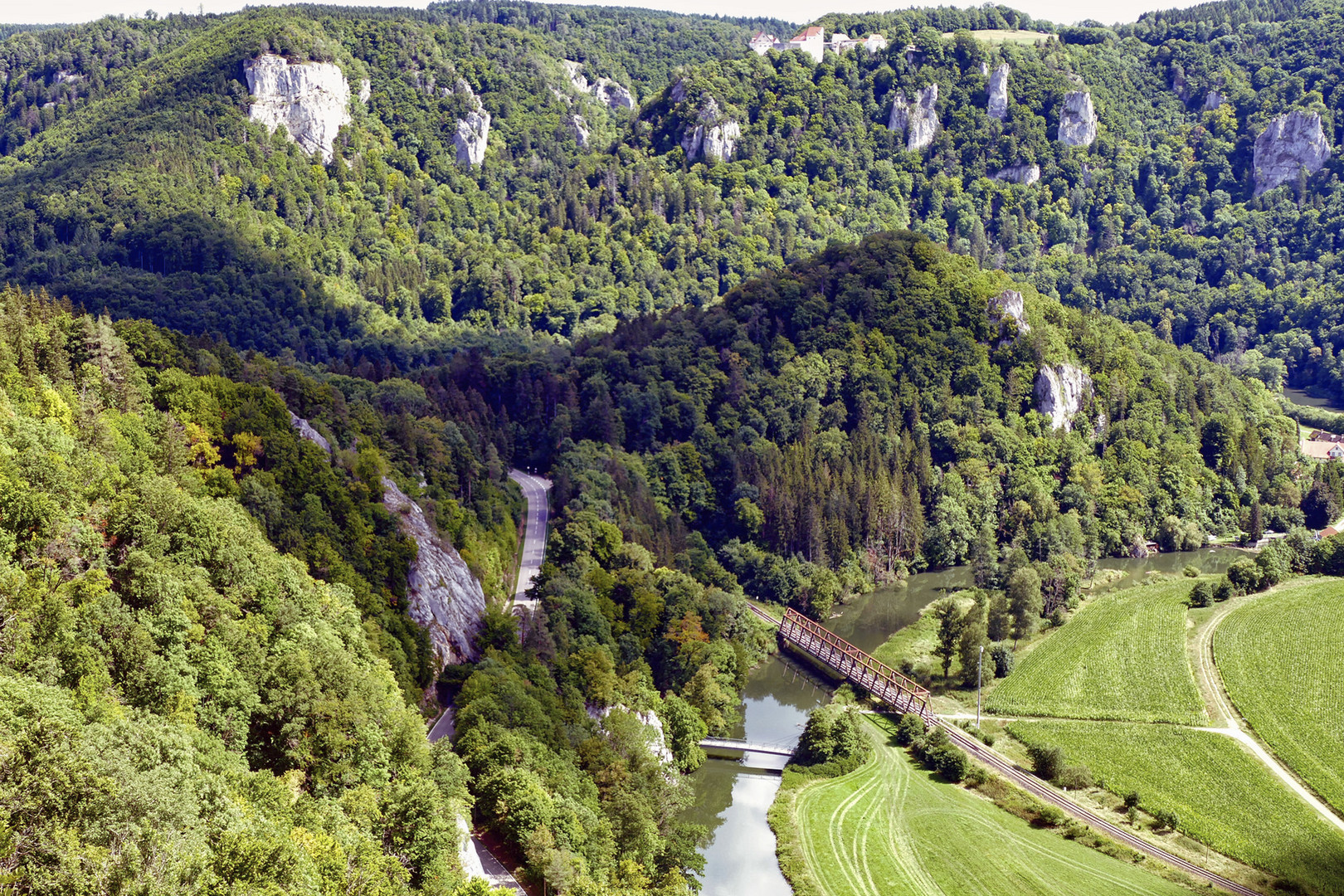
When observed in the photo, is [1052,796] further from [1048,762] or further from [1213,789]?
[1213,789]

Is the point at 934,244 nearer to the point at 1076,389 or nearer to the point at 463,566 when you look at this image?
the point at 1076,389

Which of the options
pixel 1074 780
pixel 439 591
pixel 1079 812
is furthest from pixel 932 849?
pixel 439 591

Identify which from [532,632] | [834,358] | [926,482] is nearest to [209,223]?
[834,358]

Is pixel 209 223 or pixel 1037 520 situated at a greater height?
pixel 209 223

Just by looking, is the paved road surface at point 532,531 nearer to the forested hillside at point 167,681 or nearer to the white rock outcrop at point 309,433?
the white rock outcrop at point 309,433

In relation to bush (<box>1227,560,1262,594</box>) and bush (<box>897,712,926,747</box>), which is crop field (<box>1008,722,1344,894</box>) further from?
bush (<box>1227,560,1262,594</box>)
